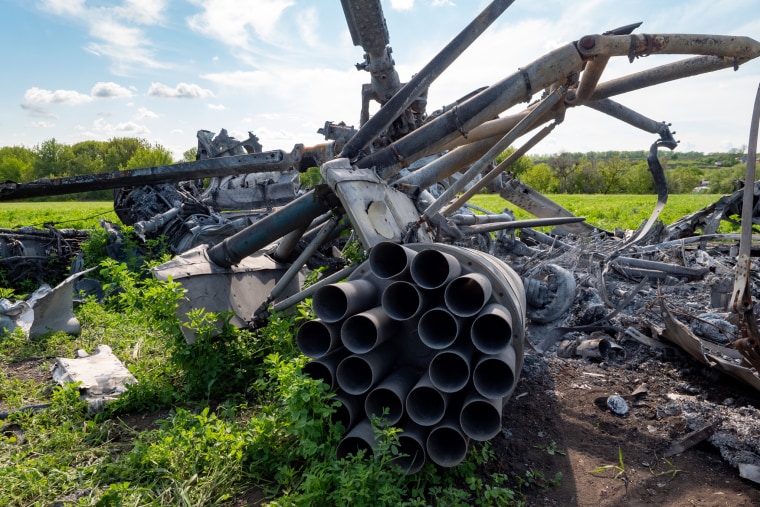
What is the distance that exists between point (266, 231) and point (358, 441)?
2750mm

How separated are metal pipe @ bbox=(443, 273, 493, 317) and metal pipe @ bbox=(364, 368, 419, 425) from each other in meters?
0.57

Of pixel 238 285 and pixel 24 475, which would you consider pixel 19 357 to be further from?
pixel 24 475

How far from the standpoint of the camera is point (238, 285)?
5309 millimetres

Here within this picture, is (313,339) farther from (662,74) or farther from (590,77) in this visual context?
(662,74)

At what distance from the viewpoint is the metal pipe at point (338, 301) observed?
10.2 ft

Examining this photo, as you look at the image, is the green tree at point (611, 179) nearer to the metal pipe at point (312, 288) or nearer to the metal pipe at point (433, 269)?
the metal pipe at point (312, 288)

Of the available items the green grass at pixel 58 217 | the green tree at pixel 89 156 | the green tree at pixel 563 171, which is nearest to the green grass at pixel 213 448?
the green grass at pixel 58 217

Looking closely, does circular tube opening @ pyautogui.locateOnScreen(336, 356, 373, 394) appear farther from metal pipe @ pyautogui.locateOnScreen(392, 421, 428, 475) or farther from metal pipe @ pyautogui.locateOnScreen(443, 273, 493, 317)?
metal pipe @ pyautogui.locateOnScreen(443, 273, 493, 317)

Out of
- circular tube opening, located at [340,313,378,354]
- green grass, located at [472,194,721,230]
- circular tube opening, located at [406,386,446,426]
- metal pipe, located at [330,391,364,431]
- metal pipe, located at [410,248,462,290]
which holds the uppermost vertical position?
metal pipe, located at [410,248,462,290]

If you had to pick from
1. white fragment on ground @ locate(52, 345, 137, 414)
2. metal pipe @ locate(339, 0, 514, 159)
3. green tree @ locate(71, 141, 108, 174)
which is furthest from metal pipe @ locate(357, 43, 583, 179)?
green tree @ locate(71, 141, 108, 174)

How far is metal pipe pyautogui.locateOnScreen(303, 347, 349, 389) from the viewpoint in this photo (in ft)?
10.3

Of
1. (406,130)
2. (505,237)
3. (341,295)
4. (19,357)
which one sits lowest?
(19,357)

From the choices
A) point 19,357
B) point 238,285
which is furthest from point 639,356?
point 19,357

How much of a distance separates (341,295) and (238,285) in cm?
247
